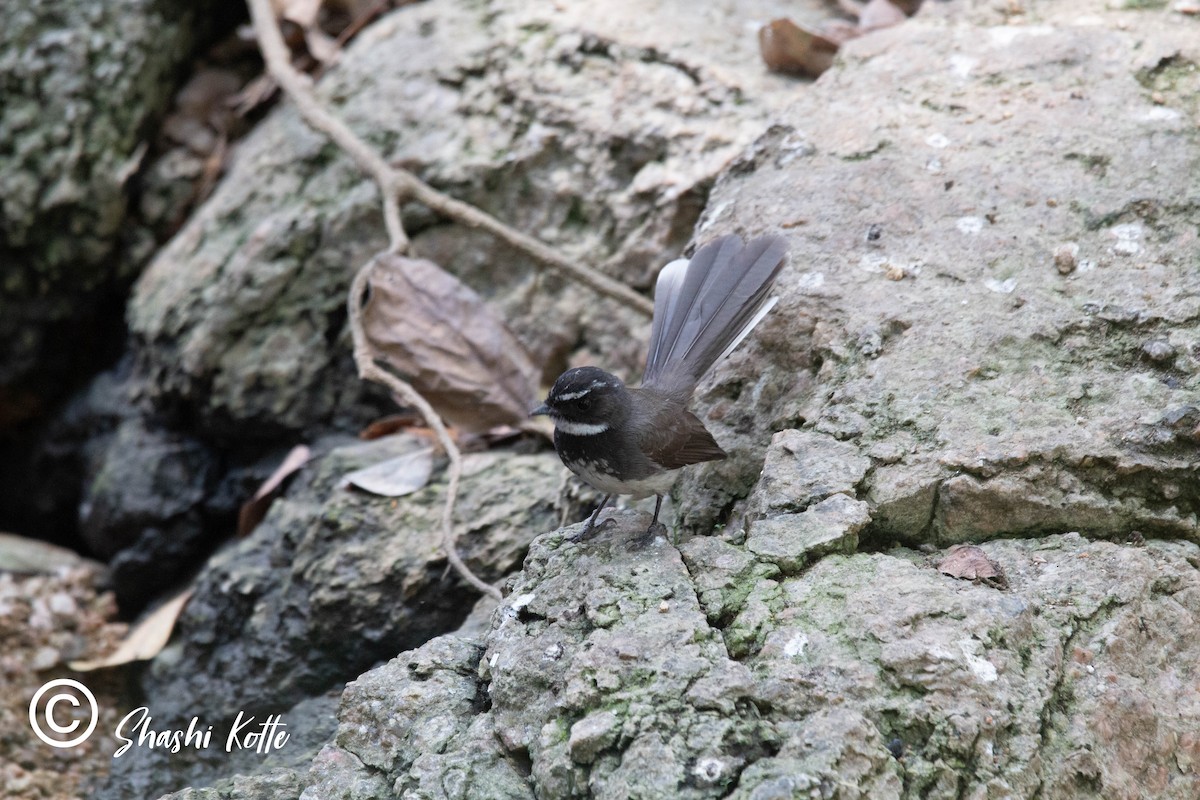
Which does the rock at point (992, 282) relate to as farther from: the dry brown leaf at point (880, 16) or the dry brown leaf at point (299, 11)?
the dry brown leaf at point (299, 11)

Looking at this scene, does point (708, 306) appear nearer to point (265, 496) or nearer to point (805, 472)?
point (805, 472)

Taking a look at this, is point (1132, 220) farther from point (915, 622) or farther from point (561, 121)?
point (561, 121)

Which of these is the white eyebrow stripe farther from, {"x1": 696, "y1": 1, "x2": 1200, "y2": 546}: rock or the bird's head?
{"x1": 696, "y1": 1, "x2": 1200, "y2": 546}: rock

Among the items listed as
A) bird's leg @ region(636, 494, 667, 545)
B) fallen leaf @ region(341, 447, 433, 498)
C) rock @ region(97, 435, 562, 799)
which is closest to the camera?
bird's leg @ region(636, 494, 667, 545)

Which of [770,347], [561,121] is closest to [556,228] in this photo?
[561,121]

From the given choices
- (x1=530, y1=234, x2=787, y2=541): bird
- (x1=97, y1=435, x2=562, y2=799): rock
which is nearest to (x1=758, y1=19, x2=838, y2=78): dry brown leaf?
(x1=530, y1=234, x2=787, y2=541): bird

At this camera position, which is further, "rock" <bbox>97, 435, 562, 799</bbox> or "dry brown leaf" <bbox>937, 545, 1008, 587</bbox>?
"rock" <bbox>97, 435, 562, 799</bbox>
